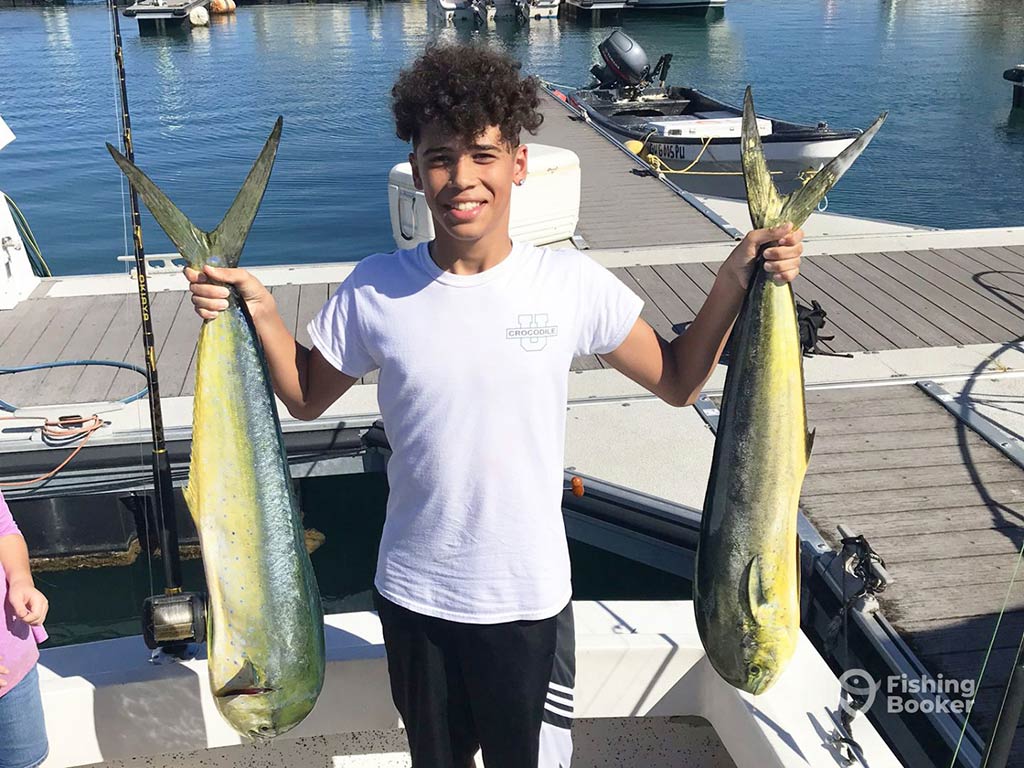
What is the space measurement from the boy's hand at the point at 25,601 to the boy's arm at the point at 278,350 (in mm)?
677

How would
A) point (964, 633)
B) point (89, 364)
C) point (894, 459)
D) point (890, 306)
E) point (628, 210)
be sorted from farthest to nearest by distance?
1. point (628, 210)
2. point (890, 306)
3. point (89, 364)
4. point (894, 459)
5. point (964, 633)

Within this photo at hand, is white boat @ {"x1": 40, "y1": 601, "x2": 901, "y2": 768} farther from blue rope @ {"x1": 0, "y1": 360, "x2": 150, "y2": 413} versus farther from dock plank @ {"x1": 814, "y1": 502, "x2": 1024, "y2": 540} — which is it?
blue rope @ {"x1": 0, "y1": 360, "x2": 150, "y2": 413}

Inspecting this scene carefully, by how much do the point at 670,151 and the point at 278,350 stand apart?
433 inches

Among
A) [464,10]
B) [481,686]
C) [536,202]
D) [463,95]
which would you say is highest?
[463,95]

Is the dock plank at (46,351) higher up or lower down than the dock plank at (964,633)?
higher up

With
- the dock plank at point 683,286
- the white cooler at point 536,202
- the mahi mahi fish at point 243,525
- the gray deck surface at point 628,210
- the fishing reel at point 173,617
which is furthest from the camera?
the gray deck surface at point 628,210

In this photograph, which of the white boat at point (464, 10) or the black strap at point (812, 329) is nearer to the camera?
the black strap at point (812, 329)

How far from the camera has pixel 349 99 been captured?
25922 mm

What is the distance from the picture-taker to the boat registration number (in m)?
12.0

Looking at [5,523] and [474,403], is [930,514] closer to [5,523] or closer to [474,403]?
[474,403]

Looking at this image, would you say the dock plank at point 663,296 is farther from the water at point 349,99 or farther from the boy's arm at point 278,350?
the water at point 349,99

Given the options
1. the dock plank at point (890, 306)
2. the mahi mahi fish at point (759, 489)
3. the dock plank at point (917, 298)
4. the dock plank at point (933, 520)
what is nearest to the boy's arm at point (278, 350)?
the mahi mahi fish at point (759, 489)

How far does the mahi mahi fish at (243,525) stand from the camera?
1729mm

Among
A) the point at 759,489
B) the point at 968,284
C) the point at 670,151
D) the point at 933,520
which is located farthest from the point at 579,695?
the point at 670,151
